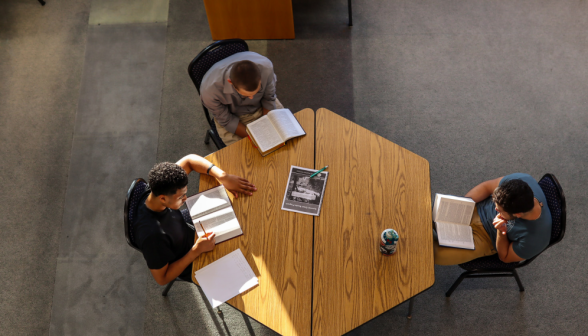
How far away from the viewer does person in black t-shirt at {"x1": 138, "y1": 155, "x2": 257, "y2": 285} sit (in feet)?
6.30

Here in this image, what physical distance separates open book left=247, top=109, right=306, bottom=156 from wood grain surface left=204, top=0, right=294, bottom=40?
1550 millimetres

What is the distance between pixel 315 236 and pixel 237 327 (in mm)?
1066

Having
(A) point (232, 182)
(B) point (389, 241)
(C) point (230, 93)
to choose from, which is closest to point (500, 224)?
(B) point (389, 241)

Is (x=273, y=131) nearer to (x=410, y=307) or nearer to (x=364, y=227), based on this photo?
(x=364, y=227)

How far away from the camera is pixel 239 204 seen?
2.19 metres

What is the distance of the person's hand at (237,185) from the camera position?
2203 millimetres

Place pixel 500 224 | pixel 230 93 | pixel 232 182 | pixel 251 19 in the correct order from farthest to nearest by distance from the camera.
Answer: pixel 251 19 → pixel 230 93 → pixel 232 182 → pixel 500 224

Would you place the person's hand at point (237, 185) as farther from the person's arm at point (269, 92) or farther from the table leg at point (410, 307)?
the table leg at point (410, 307)

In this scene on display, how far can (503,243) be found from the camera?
2.14 metres

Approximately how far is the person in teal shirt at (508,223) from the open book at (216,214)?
3.84ft

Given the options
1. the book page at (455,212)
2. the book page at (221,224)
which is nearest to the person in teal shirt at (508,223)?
the book page at (455,212)

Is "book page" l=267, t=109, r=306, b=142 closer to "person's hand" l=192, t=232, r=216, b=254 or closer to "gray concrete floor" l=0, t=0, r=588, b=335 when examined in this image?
"person's hand" l=192, t=232, r=216, b=254

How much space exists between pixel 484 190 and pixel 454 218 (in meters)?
0.26

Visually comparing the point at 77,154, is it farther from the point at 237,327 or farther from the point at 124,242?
the point at 237,327
